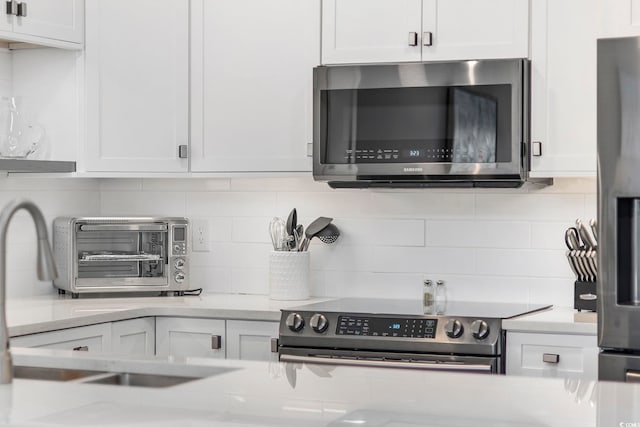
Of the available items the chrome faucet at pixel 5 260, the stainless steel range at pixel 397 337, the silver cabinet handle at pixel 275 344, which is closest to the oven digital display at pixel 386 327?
the stainless steel range at pixel 397 337

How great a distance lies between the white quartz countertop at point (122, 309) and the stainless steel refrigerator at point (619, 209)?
120 cm

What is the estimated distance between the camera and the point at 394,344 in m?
3.41

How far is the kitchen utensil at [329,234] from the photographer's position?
4086mm

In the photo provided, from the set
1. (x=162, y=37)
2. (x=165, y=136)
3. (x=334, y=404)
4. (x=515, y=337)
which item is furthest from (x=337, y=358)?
(x=334, y=404)

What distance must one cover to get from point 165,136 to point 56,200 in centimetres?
66

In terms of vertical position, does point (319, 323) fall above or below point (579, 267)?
below

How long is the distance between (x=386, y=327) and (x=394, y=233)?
28.6 inches

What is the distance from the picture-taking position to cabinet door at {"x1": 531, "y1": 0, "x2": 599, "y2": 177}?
351 centimetres

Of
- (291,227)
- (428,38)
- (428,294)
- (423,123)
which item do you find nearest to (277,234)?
(291,227)

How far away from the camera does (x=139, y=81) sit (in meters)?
4.02

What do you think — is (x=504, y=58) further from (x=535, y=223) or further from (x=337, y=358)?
(x=337, y=358)

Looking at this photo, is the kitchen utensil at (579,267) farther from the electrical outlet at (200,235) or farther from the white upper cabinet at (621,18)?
the electrical outlet at (200,235)

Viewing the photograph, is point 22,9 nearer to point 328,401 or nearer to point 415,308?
point 415,308

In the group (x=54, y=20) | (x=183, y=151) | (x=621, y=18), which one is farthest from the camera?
(x=183, y=151)
